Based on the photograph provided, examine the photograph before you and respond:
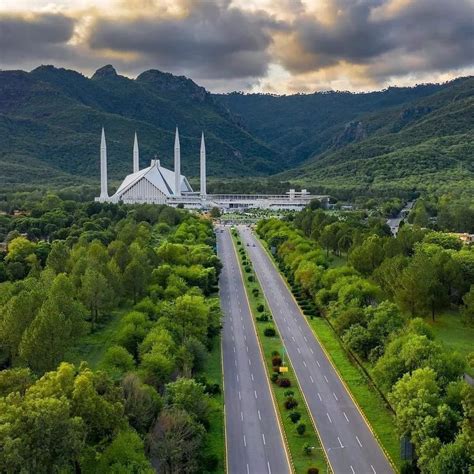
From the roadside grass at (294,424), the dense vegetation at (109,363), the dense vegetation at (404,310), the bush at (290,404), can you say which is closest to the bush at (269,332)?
the roadside grass at (294,424)

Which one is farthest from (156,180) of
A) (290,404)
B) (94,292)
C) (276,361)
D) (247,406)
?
(290,404)

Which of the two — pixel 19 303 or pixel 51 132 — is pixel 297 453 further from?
pixel 51 132

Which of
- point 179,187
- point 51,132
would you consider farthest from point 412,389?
point 51,132

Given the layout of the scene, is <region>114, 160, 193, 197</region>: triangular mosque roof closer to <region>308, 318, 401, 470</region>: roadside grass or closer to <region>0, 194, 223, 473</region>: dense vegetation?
<region>0, 194, 223, 473</region>: dense vegetation

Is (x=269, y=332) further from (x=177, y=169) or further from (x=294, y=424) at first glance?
(x=177, y=169)

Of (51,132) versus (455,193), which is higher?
(51,132)
